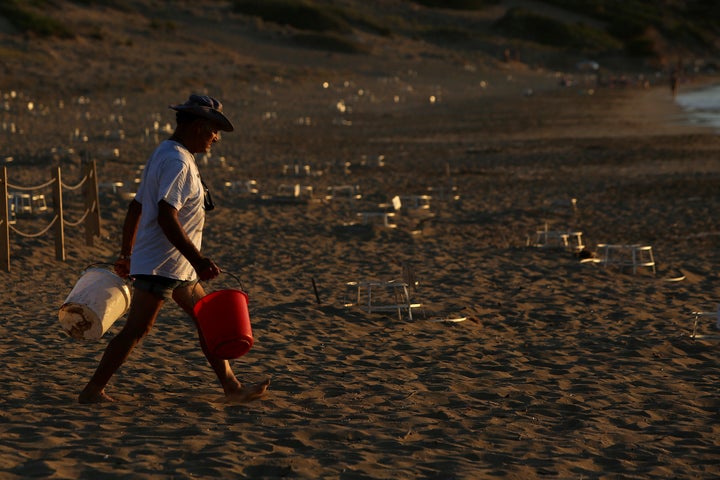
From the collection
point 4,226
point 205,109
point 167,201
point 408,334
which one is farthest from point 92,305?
point 4,226

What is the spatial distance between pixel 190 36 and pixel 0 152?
39.6 meters

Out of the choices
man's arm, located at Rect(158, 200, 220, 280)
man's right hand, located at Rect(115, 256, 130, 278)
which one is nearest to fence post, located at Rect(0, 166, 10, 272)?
man's right hand, located at Rect(115, 256, 130, 278)

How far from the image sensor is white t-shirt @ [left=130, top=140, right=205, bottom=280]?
5.94m

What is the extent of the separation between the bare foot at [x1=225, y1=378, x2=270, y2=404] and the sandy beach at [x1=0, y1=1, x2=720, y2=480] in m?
0.05

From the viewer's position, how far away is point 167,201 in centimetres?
592

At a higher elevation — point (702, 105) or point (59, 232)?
point (702, 105)

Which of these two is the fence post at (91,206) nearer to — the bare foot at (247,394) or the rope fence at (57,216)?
the rope fence at (57,216)

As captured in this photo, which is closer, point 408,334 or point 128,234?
point 128,234

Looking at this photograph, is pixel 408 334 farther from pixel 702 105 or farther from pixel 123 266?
pixel 702 105

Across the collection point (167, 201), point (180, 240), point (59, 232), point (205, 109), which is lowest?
point (59, 232)

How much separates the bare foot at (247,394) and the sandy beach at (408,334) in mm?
51

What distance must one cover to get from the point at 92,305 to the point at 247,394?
0.94 metres

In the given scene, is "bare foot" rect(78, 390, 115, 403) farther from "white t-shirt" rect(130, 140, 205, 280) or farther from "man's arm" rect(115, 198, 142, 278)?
"white t-shirt" rect(130, 140, 205, 280)

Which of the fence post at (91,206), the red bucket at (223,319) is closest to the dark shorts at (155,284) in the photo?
the red bucket at (223,319)
